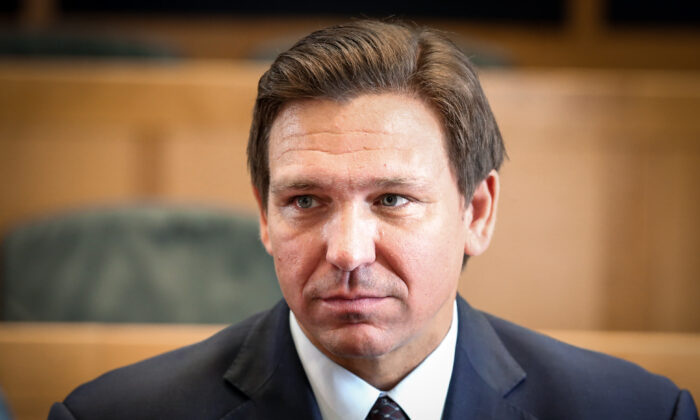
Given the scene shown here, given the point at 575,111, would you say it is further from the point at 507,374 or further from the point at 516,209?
the point at 507,374

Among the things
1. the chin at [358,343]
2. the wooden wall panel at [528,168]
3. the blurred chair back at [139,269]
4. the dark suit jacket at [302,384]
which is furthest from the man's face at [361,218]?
the wooden wall panel at [528,168]

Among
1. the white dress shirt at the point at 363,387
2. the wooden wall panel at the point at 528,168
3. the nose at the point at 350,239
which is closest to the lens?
the nose at the point at 350,239

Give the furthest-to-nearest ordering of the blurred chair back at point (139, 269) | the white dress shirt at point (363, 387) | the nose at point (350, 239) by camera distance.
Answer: the blurred chair back at point (139, 269) < the white dress shirt at point (363, 387) < the nose at point (350, 239)

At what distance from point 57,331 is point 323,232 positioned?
62cm

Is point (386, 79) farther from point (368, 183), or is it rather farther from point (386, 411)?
point (386, 411)

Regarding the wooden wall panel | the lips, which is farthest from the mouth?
the wooden wall panel

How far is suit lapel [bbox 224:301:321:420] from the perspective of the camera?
0.87m

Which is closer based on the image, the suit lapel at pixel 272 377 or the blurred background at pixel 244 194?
the suit lapel at pixel 272 377

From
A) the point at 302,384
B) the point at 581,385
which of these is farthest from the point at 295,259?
the point at 581,385

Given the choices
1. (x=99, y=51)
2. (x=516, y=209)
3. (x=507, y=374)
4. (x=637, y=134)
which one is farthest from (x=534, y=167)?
(x=99, y=51)

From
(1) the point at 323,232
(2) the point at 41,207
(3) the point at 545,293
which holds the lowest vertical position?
(3) the point at 545,293

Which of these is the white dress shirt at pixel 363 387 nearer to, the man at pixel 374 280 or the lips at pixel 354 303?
the man at pixel 374 280

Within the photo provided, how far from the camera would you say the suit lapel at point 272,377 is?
87 centimetres

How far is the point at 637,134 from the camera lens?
1748mm
